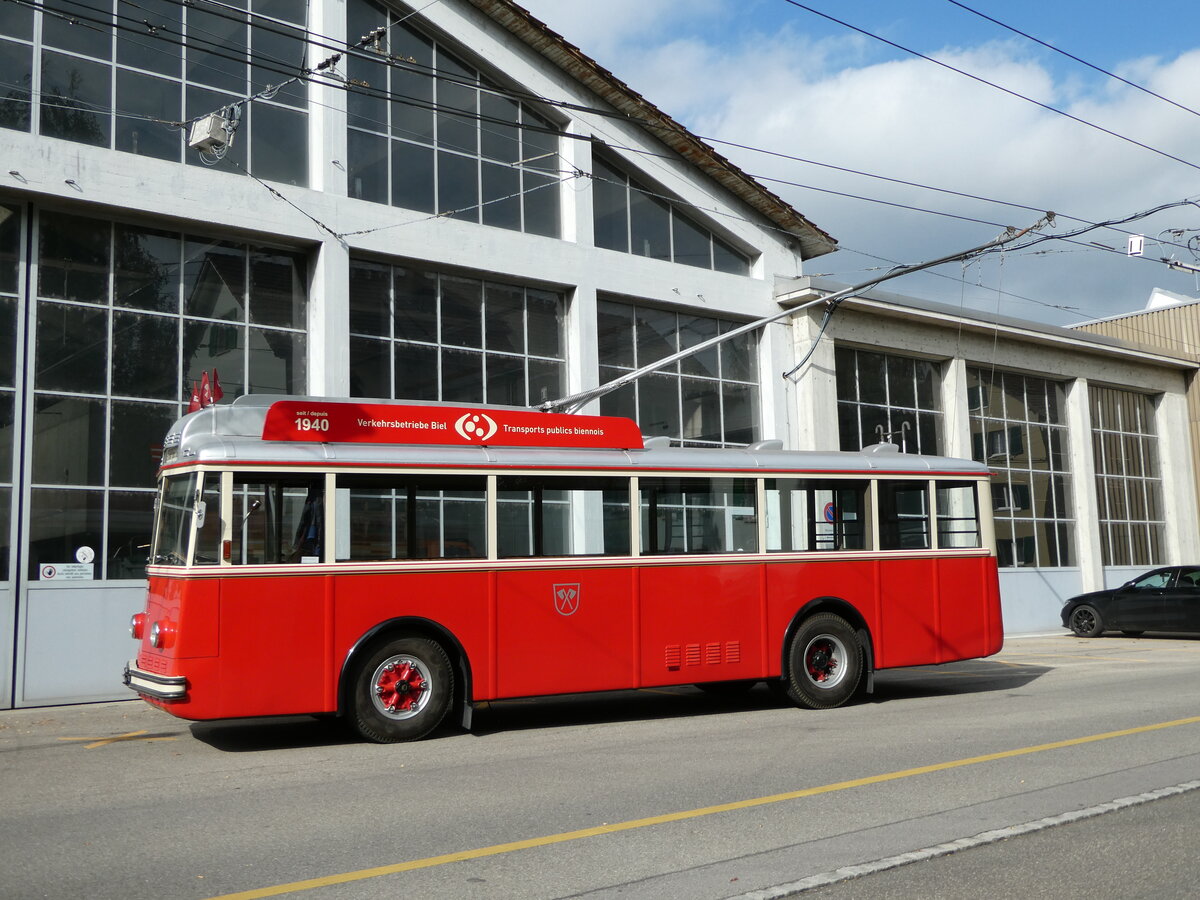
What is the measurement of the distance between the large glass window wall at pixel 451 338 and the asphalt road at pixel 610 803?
6932 millimetres

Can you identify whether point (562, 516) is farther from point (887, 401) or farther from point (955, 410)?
point (955, 410)

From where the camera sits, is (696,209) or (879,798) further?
(696,209)

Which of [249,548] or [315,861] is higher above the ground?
[249,548]

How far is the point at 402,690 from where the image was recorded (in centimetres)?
1022

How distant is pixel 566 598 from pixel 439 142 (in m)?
10.4

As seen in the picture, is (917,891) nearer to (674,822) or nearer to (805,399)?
(674,822)

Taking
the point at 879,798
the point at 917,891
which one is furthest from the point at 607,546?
the point at 917,891

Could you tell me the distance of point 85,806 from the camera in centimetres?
746

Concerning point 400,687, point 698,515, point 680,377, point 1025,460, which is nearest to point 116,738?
point 400,687

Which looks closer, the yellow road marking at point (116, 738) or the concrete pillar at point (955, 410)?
the yellow road marking at point (116, 738)

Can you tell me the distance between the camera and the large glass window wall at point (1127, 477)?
30.3 metres

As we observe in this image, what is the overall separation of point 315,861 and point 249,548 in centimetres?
431

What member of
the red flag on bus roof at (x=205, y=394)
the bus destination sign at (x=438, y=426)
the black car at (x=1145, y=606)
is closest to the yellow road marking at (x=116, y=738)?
the red flag on bus roof at (x=205, y=394)

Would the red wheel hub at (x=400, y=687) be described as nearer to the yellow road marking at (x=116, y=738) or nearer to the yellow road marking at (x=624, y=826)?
the yellow road marking at (x=116, y=738)
